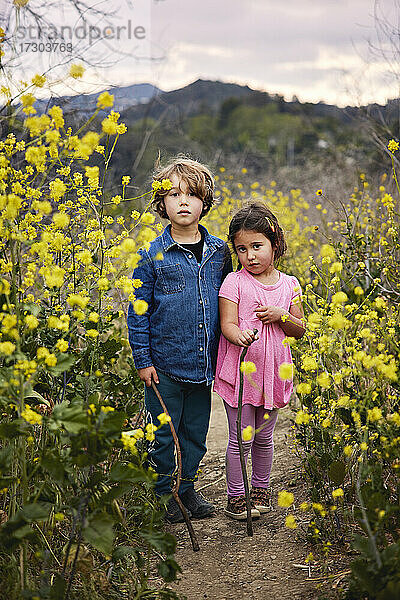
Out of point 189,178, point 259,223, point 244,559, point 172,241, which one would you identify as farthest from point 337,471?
point 189,178

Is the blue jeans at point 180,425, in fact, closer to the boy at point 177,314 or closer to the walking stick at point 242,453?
the boy at point 177,314

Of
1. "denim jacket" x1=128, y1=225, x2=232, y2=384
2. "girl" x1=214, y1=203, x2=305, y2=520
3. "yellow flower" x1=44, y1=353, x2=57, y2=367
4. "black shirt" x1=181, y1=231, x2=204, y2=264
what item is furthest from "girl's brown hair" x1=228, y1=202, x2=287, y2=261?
"yellow flower" x1=44, y1=353, x2=57, y2=367

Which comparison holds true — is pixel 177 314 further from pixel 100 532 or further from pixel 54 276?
pixel 100 532

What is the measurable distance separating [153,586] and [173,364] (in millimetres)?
920

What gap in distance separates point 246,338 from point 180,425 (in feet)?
2.27

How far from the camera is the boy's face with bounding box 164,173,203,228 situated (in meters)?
2.95

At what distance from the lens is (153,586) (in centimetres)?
250

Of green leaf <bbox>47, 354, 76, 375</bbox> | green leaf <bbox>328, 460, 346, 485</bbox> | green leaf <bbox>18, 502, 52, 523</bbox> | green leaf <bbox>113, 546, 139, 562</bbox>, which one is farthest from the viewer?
green leaf <bbox>328, 460, 346, 485</bbox>

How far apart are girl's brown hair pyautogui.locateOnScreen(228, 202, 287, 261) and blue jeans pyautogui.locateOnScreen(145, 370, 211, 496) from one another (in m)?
0.73

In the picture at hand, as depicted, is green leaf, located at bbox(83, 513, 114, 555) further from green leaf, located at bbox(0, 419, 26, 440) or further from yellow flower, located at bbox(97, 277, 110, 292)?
yellow flower, located at bbox(97, 277, 110, 292)

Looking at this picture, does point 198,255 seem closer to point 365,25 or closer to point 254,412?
point 254,412

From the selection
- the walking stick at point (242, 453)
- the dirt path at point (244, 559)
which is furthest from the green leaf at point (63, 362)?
the walking stick at point (242, 453)

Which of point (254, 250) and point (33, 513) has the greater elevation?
point (254, 250)

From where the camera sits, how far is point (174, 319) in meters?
2.93
